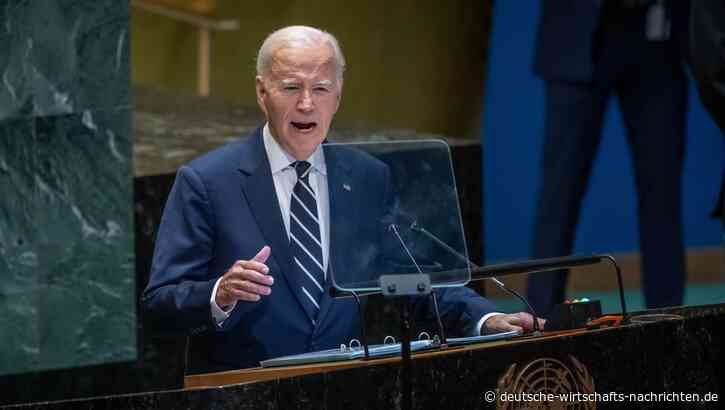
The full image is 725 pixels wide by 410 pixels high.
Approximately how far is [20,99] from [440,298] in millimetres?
2025

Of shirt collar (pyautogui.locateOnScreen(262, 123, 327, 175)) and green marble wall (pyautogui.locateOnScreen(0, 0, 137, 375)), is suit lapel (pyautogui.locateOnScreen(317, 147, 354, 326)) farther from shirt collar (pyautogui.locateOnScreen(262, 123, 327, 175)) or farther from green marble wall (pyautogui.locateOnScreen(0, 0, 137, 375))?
green marble wall (pyautogui.locateOnScreen(0, 0, 137, 375))

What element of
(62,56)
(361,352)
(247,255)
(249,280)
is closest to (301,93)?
(247,255)

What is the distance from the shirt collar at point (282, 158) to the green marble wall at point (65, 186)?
1.61 meters

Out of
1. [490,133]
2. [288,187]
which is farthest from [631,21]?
[288,187]

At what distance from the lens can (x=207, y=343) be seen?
375cm

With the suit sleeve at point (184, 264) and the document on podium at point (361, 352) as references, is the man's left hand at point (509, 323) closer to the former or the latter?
the document on podium at point (361, 352)

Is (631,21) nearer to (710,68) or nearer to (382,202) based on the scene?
(710,68)

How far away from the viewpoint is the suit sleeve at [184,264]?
355 centimetres

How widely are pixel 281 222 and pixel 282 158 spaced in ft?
0.55

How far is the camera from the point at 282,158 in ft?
12.6

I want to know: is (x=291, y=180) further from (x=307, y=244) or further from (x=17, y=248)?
(x=17, y=248)

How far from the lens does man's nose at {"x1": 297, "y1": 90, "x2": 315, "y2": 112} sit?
372cm

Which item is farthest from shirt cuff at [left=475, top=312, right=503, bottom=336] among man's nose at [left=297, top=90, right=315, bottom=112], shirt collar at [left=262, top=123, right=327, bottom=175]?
man's nose at [left=297, top=90, right=315, bottom=112]

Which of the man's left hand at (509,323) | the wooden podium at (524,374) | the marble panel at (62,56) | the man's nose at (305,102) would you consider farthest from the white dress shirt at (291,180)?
the marble panel at (62,56)
